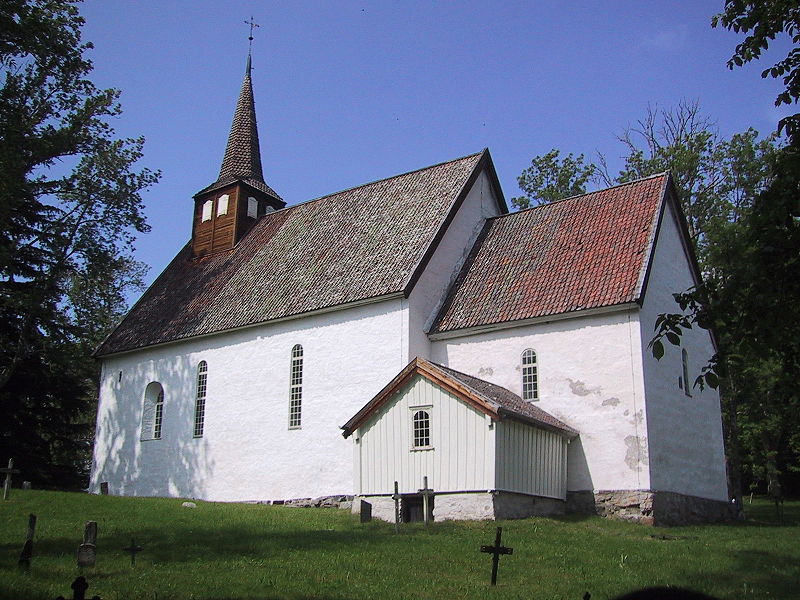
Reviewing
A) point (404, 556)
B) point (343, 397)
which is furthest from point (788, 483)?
point (404, 556)

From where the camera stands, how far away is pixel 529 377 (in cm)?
2191

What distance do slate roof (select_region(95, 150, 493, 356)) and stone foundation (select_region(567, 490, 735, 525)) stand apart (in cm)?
730

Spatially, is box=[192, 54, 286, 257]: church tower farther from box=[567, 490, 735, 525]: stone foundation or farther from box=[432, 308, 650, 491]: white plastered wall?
box=[567, 490, 735, 525]: stone foundation

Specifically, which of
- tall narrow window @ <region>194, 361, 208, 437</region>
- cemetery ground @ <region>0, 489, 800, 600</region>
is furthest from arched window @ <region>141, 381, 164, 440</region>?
cemetery ground @ <region>0, 489, 800, 600</region>

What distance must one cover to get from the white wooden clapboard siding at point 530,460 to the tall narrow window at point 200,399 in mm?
12238

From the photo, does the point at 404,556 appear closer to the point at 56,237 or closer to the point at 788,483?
the point at 56,237

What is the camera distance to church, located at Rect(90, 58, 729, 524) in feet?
64.4

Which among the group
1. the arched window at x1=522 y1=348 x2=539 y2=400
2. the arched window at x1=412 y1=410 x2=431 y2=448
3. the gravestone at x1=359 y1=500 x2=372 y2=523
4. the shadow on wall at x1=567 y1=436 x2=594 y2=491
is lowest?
the gravestone at x1=359 y1=500 x2=372 y2=523

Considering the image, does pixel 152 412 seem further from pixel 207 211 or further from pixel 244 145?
pixel 244 145

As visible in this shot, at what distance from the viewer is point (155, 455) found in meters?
28.3

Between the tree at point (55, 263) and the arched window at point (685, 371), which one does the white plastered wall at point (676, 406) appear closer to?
the arched window at point (685, 371)

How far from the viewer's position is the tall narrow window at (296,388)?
24.8 metres

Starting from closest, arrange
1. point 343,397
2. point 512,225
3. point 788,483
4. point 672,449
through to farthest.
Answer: point 672,449, point 343,397, point 512,225, point 788,483

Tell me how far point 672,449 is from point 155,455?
16845 millimetres
